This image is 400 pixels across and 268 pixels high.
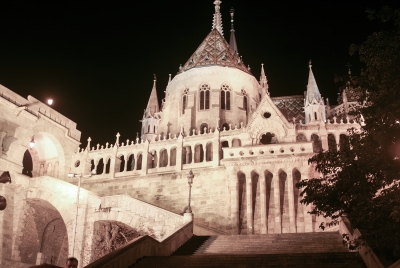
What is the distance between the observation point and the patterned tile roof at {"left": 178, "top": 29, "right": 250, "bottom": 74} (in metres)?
40.9

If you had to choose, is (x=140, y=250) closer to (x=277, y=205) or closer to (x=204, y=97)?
(x=277, y=205)

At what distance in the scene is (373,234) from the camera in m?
11.2

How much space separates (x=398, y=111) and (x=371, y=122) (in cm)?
138

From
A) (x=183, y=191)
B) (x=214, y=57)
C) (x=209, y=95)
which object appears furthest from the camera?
(x=214, y=57)

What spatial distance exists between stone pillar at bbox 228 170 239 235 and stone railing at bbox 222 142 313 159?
1.09 meters

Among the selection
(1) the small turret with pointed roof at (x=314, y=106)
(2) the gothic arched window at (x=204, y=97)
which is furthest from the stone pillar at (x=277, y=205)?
(2) the gothic arched window at (x=204, y=97)

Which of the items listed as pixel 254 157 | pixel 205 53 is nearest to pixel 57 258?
pixel 254 157

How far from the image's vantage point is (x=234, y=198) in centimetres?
2658

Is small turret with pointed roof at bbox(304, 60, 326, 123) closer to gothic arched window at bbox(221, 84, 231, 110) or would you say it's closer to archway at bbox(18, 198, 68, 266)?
gothic arched window at bbox(221, 84, 231, 110)

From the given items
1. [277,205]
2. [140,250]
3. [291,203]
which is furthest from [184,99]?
[140,250]

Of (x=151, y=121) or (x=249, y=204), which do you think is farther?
(x=151, y=121)

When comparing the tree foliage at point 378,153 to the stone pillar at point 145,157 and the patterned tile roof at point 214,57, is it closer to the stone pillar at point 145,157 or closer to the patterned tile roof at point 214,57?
the stone pillar at point 145,157

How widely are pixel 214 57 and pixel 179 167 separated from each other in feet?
45.7

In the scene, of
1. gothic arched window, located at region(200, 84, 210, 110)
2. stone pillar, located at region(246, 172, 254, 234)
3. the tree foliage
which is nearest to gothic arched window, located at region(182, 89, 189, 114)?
gothic arched window, located at region(200, 84, 210, 110)
